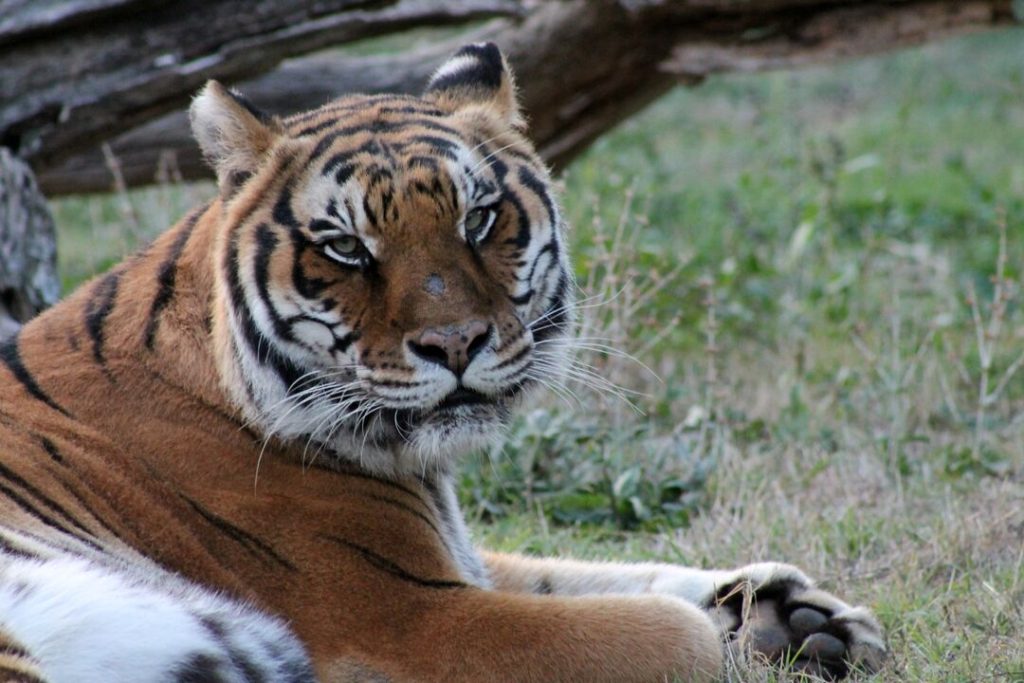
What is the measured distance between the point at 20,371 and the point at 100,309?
0.25 meters

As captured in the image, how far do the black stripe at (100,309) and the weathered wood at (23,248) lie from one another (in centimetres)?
153

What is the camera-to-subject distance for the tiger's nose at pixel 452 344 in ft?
10.5

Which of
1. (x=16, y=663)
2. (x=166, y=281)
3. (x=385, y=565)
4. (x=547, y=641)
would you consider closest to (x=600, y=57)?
(x=166, y=281)

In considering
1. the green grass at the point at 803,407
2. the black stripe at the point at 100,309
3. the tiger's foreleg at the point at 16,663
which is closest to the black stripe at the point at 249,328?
the black stripe at the point at 100,309

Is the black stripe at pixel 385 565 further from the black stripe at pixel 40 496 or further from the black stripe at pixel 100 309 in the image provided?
the black stripe at pixel 100 309

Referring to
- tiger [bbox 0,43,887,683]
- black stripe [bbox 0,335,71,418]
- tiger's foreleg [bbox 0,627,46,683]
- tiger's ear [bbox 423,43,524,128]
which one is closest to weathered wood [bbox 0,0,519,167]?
tiger's ear [bbox 423,43,524,128]

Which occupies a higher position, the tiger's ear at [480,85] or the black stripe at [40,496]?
the tiger's ear at [480,85]

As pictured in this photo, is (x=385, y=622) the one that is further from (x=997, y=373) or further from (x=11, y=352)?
(x=997, y=373)

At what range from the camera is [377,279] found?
130 inches

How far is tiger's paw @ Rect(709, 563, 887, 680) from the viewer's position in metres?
3.41

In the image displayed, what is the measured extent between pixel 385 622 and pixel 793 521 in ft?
5.77

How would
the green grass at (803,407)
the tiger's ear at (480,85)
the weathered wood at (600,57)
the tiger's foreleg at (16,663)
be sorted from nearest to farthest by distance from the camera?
the tiger's foreleg at (16,663) → the tiger's ear at (480,85) → the green grass at (803,407) → the weathered wood at (600,57)

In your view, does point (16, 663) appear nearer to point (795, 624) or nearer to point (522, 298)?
point (522, 298)

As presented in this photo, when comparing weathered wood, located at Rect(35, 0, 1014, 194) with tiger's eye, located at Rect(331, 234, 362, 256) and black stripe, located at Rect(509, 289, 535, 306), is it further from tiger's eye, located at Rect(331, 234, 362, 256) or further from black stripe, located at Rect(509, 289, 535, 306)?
tiger's eye, located at Rect(331, 234, 362, 256)
